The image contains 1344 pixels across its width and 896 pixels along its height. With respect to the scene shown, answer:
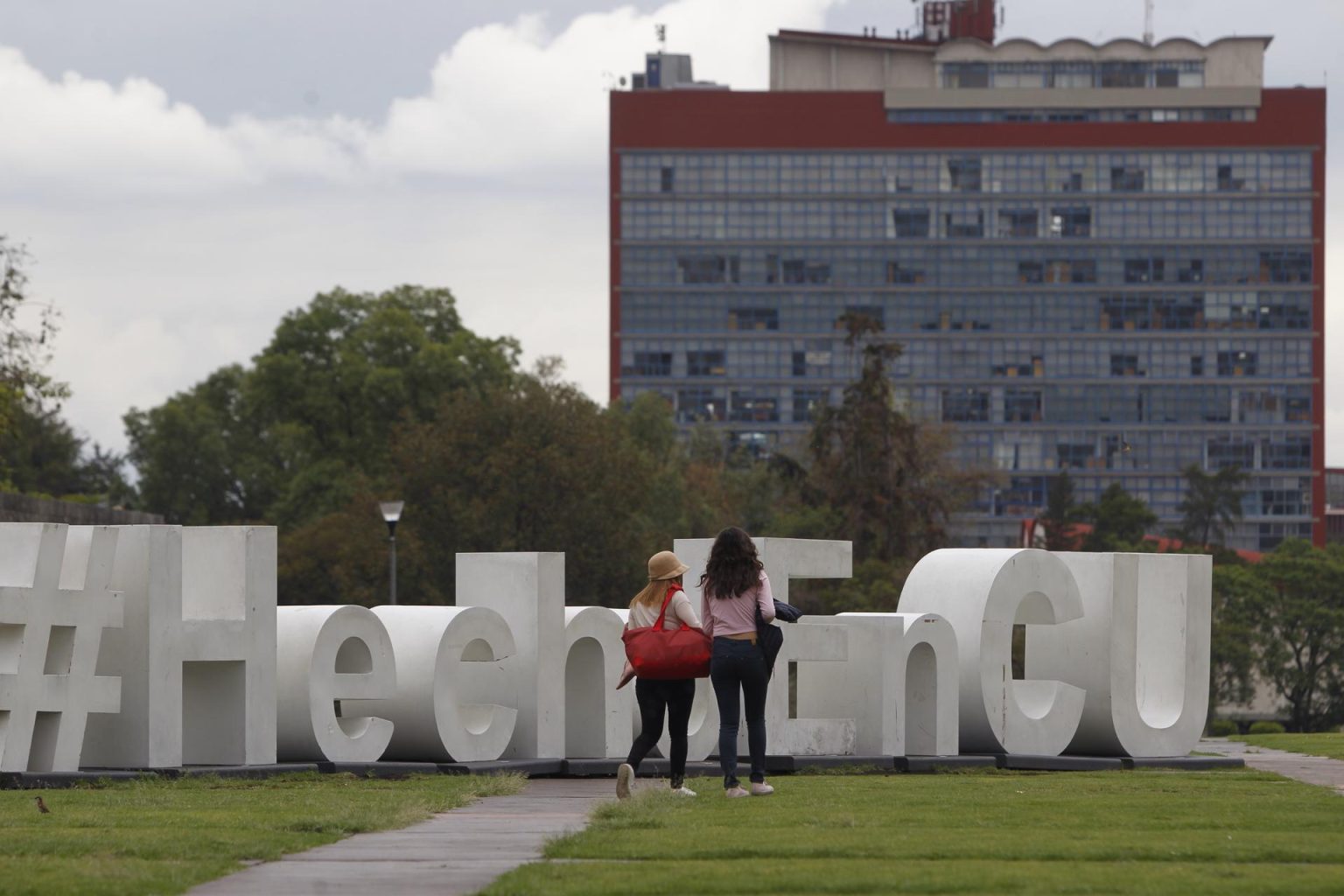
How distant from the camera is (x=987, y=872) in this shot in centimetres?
954

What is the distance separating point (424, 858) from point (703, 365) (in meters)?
124

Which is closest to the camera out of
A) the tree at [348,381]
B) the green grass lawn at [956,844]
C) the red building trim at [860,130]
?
the green grass lawn at [956,844]

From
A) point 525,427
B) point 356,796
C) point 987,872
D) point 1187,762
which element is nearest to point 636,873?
point 987,872

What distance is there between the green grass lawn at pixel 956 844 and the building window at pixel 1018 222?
398ft

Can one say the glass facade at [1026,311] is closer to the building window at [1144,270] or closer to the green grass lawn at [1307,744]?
the building window at [1144,270]

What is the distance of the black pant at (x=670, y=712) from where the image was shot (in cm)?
1452

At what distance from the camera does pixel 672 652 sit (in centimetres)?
1430

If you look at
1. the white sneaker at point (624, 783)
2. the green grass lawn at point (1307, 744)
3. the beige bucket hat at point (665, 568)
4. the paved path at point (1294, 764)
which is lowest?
the green grass lawn at point (1307, 744)

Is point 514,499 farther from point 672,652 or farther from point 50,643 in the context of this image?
point 672,652

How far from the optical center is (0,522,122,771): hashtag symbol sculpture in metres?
15.9

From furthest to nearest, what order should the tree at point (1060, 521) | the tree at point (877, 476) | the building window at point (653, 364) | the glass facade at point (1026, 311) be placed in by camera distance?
1. the building window at point (653, 364)
2. the glass facade at point (1026, 311)
3. the tree at point (1060, 521)
4. the tree at point (877, 476)

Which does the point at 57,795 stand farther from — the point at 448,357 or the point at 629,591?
the point at 448,357

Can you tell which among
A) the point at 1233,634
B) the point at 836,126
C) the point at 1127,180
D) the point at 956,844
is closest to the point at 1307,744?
the point at 956,844

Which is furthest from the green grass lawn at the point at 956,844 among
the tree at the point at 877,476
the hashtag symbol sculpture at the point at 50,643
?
the tree at the point at 877,476
